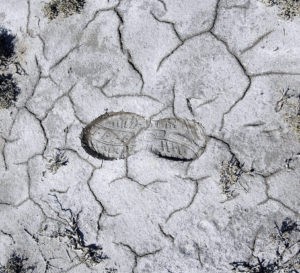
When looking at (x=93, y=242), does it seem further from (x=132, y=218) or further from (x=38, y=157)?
(x=38, y=157)

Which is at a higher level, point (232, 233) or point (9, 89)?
point (9, 89)

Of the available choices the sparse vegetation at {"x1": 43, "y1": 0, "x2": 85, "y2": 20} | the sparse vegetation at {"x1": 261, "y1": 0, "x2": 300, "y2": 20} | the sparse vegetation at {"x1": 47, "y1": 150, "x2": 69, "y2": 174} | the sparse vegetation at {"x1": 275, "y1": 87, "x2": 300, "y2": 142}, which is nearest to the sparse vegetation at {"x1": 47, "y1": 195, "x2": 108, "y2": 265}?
the sparse vegetation at {"x1": 47, "y1": 150, "x2": 69, "y2": 174}

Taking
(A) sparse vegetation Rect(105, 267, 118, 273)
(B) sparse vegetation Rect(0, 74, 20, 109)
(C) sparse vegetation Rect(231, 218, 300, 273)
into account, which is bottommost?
(A) sparse vegetation Rect(105, 267, 118, 273)

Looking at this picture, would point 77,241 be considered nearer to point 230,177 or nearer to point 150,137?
point 150,137

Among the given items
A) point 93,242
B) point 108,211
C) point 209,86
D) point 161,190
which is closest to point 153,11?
point 209,86

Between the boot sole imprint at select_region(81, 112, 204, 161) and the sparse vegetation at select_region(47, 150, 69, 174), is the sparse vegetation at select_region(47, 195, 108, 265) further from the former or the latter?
the boot sole imprint at select_region(81, 112, 204, 161)

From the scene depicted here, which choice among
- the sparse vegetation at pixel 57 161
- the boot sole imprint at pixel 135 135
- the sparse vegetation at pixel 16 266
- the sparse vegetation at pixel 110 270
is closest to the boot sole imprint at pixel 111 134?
the boot sole imprint at pixel 135 135

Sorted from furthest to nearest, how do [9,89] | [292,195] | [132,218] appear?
[9,89]
[132,218]
[292,195]

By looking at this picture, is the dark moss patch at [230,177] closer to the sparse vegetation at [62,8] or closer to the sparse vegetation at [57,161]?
the sparse vegetation at [57,161]
